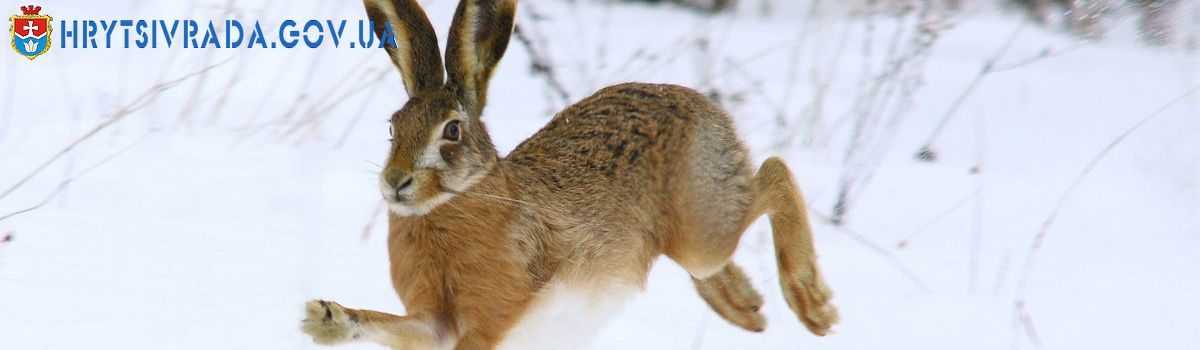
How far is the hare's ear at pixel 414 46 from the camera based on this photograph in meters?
2.99

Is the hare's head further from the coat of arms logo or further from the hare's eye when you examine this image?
the coat of arms logo

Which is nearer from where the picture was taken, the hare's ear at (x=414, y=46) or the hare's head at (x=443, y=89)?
the hare's head at (x=443, y=89)

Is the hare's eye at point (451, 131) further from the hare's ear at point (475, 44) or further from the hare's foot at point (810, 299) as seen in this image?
the hare's foot at point (810, 299)

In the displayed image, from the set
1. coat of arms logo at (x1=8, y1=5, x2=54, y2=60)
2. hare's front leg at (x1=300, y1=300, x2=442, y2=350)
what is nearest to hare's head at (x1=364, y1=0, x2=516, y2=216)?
hare's front leg at (x1=300, y1=300, x2=442, y2=350)

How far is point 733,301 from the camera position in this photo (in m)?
4.01

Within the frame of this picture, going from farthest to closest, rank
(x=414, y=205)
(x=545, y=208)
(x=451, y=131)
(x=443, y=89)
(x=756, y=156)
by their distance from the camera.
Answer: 1. (x=756, y=156)
2. (x=545, y=208)
3. (x=443, y=89)
4. (x=451, y=131)
5. (x=414, y=205)

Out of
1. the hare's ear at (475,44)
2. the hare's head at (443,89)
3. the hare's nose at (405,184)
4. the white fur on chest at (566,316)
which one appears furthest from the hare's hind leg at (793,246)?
the hare's nose at (405,184)

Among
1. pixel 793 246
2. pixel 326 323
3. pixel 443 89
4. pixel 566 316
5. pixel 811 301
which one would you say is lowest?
pixel 811 301

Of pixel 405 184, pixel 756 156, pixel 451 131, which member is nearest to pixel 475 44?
pixel 451 131

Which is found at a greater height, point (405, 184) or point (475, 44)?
point (475, 44)

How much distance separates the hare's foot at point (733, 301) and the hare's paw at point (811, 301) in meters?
0.29

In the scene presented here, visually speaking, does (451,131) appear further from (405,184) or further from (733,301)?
(733,301)

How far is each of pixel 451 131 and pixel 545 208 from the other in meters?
0.45

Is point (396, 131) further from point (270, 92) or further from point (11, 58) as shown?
point (11, 58)
